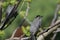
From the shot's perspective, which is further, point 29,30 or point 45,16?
point 45,16

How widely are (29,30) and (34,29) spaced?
0.32ft

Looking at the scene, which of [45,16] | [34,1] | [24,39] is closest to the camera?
[24,39]

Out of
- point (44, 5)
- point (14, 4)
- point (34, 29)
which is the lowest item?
point (34, 29)

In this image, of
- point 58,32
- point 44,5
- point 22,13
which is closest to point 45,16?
point 44,5

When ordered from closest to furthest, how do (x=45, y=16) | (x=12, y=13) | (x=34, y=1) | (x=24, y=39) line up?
(x=12, y=13), (x=24, y=39), (x=45, y=16), (x=34, y=1)

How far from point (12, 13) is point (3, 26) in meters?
0.08

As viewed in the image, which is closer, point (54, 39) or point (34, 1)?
point (54, 39)

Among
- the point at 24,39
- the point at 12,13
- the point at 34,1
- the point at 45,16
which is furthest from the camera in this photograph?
the point at 34,1

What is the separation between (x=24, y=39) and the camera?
4.05 feet

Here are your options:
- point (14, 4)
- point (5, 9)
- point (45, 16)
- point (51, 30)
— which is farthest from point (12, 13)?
point (45, 16)

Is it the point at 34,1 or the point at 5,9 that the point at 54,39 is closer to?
the point at 5,9

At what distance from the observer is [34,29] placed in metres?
1.15

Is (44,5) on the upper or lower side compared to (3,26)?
upper

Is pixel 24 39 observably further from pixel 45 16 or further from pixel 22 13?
pixel 45 16
